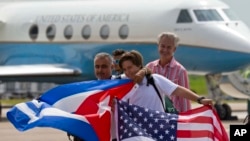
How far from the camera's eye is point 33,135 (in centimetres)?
2200

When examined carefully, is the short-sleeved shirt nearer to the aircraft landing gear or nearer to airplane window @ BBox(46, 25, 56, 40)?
the aircraft landing gear

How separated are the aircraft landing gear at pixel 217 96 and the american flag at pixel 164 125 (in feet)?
55.0

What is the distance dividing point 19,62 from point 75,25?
280 cm

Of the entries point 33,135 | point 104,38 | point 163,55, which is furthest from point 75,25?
point 163,55

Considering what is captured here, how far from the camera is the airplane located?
30156 millimetres

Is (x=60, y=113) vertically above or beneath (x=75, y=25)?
beneath

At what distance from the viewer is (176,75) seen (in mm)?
12523

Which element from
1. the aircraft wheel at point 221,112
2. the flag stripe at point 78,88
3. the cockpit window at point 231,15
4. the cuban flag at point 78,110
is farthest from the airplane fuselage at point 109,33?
the cuban flag at point 78,110

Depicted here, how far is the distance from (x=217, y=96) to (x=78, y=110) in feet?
60.5

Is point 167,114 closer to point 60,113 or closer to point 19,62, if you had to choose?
point 60,113

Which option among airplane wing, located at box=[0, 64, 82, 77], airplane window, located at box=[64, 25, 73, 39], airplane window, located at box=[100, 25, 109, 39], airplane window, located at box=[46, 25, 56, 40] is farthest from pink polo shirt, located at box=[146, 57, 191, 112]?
airplane window, located at box=[46, 25, 56, 40]

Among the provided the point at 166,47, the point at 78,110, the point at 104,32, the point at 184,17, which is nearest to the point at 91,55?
the point at 104,32

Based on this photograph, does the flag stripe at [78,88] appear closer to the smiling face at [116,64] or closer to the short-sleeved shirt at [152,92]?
the short-sleeved shirt at [152,92]

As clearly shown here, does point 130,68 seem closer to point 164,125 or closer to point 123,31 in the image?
point 164,125
